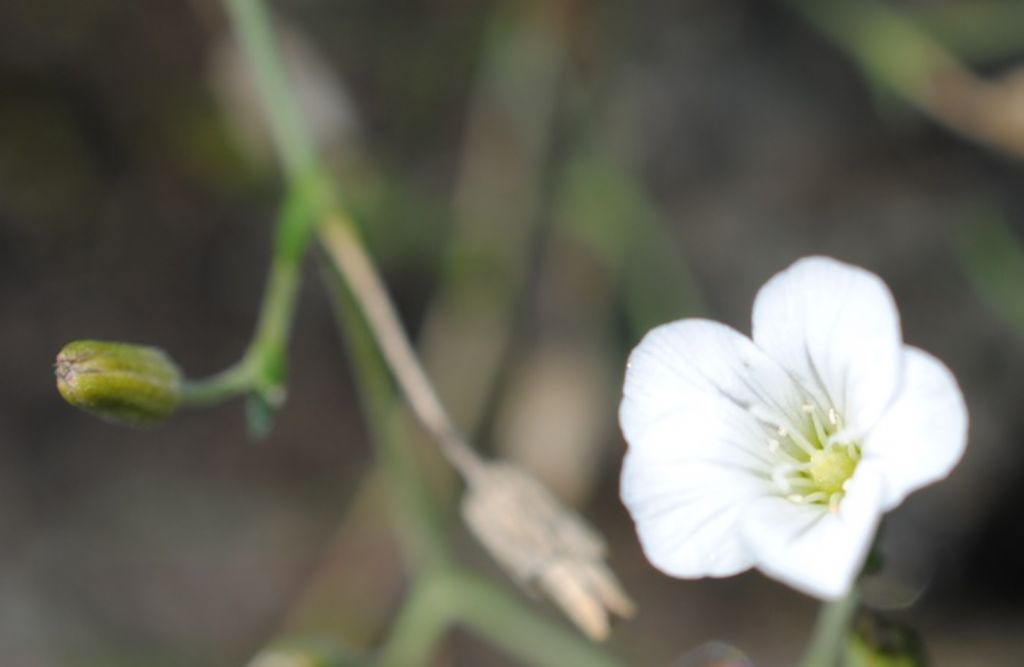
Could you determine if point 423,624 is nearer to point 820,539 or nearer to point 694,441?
point 694,441

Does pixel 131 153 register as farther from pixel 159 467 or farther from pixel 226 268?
pixel 159 467

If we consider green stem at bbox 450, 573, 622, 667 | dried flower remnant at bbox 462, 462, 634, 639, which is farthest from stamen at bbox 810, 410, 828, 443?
green stem at bbox 450, 573, 622, 667

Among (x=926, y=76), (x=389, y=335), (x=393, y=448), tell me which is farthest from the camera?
(x=926, y=76)

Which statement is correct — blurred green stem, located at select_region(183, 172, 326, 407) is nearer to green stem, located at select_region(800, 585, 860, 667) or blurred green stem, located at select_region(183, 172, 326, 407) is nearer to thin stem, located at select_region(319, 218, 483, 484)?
thin stem, located at select_region(319, 218, 483, 484)

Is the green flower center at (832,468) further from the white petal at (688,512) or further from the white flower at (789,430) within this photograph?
the white petal at (688,512)

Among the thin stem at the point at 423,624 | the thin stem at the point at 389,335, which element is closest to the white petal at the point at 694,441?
the thin stem at the point at 389,335

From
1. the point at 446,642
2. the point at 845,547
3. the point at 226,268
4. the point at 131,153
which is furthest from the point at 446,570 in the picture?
the point at 131,153

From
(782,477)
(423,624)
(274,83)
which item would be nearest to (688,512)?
(782,477)
